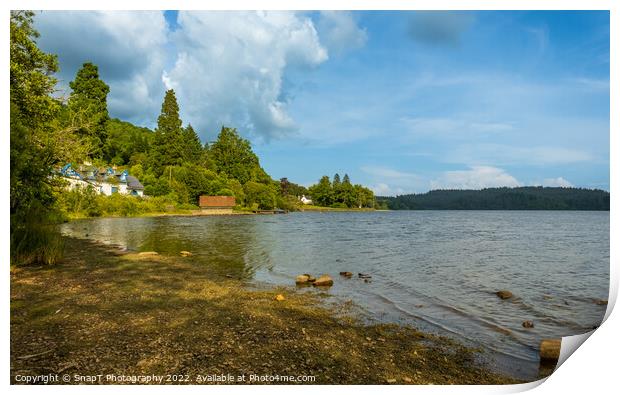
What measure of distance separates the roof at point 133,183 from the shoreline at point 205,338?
178 ft

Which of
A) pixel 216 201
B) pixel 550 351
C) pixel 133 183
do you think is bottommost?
pixel 550 351

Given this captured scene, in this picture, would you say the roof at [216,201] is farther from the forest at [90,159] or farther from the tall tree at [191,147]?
the tall tree at [191,147]

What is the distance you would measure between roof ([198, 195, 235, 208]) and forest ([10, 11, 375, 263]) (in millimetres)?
1731

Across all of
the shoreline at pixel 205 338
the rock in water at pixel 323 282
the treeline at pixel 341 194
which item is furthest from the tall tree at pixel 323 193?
the shoreline at pixel 205 338

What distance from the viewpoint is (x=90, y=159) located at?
10141 mm

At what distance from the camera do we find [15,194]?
21.7 ft

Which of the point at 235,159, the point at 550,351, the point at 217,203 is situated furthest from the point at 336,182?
the point at 550,351

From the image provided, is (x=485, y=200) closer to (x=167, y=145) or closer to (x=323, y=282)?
(x=167, y=145)

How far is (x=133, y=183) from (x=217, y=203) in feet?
45.7

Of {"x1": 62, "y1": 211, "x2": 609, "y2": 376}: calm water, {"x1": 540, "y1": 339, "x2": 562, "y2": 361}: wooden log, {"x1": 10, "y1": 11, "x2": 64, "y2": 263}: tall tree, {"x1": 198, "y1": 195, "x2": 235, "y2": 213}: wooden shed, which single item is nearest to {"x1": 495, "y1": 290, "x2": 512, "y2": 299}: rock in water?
{"x1": 62, "y1": 211, "x2": 609, "y2": 376}: calm water

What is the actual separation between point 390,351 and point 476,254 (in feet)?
50.8

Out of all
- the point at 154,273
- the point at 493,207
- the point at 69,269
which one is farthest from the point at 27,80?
the point at 493,207
